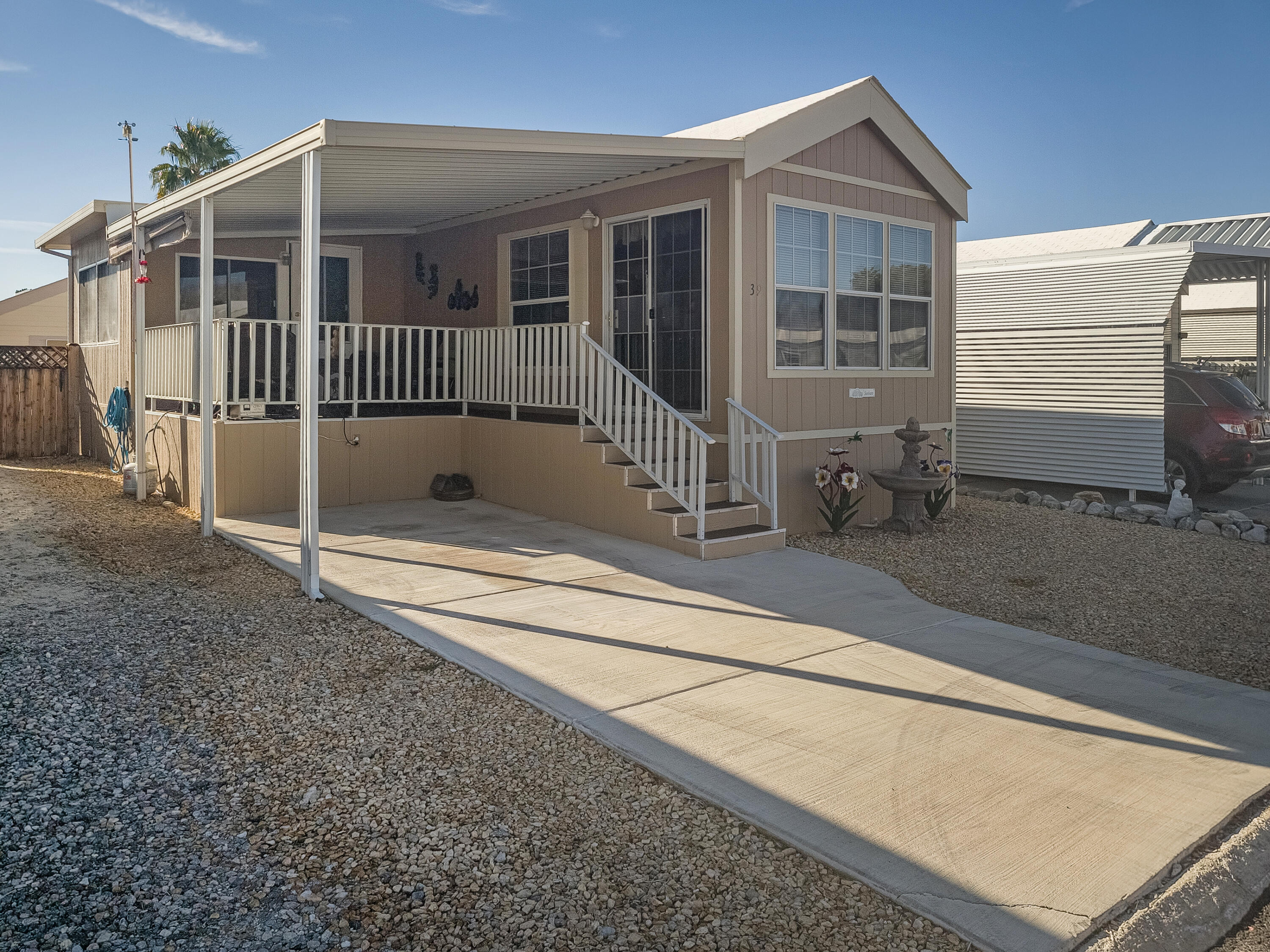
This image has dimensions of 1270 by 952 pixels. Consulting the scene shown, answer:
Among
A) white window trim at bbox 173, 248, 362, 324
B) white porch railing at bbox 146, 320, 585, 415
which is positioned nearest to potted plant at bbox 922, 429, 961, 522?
white porch railing at bbox 146, 320, 585, 415

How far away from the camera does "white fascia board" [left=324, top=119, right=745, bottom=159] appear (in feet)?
19.1

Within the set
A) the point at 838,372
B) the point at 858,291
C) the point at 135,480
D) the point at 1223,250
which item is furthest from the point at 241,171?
the point at 1223,250

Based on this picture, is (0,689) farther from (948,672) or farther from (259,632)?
(948,672)

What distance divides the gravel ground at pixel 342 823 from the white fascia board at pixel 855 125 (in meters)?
5.13

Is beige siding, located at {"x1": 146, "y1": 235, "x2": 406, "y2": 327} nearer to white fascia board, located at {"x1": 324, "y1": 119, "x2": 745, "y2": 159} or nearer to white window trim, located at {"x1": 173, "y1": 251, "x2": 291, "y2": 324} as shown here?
white window trim, located at {"x1": 173, "y1": 251, "x2": 291, "y2": 324}

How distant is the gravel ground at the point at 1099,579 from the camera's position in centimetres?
557

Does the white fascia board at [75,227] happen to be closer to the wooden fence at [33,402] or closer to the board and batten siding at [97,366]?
the board and batten siding at [97,366]

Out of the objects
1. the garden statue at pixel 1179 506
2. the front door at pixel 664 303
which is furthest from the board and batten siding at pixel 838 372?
the garden statue at pixel 1179 506

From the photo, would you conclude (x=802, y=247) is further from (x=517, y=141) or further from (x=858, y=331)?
(x=517, y=141)

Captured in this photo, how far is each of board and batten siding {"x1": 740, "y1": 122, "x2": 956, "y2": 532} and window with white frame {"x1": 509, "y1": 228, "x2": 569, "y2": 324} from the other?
2.25 meters

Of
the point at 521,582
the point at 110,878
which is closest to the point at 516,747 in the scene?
the point at 110,878

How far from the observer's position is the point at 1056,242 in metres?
18.9

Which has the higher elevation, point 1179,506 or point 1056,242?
point 1056,242

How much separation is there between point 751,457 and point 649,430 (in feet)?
3.14
